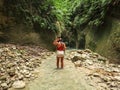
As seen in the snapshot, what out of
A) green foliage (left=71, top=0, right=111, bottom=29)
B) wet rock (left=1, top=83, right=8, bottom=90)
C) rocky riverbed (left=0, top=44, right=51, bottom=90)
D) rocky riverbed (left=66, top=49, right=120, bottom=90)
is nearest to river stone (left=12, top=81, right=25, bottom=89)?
rocky riverbed (left=0, top=44, right=51, bottom=90)

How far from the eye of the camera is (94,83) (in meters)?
7.17

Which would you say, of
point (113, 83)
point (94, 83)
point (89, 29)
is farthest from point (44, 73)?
point (89, 29)

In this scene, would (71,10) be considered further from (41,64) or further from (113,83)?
(113,83)

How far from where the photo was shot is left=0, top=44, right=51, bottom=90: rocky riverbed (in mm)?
6855

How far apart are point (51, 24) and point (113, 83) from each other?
7756 mm

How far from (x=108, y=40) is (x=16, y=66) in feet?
20.5

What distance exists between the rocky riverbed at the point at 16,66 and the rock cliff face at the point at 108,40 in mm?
4029

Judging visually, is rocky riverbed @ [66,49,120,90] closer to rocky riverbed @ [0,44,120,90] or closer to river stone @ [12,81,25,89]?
rocky riverbed @ [0,44,120,90]

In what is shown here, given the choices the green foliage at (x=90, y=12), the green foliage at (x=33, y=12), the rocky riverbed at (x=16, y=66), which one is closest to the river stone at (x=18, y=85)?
the rocky riverbed at (x=16, y=66)

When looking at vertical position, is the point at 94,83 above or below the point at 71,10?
below

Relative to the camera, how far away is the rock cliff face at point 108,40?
37.6 ft

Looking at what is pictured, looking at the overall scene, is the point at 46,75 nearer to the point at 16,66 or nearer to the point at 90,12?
the point at 16,66

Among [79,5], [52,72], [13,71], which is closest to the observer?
[13,71]

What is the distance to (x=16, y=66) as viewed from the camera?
26.8 feet
